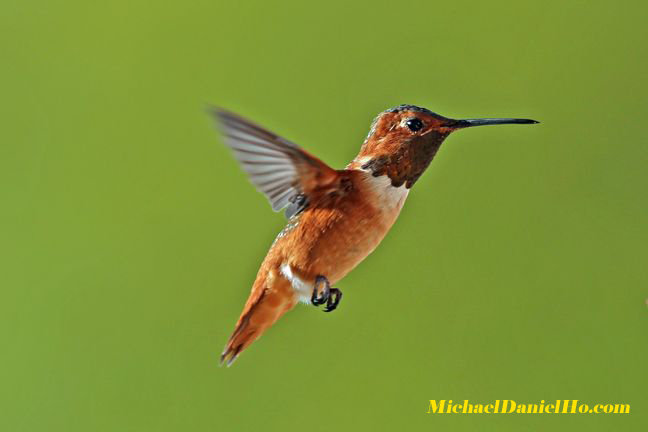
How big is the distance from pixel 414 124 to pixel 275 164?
0.20 m

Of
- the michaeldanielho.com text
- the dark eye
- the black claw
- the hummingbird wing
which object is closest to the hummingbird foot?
the black claw

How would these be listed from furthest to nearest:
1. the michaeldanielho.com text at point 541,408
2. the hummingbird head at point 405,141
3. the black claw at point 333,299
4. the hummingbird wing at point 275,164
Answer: the michaeldanielho.com text at point 541,408, the black claw at point 333,299, the hummingbird head at point 405,141, the hummingbird wing at point 275,164

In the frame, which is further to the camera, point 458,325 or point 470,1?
point 470,1

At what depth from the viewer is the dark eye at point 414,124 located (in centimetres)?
115

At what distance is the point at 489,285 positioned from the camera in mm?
2445

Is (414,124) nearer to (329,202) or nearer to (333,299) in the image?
(329,202)

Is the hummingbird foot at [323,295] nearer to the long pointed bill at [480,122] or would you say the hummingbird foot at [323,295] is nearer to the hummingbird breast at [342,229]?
the hummingbird breast at [342,229]

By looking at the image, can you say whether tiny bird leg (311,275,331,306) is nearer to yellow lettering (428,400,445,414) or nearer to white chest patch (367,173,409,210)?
white chest patch (367,173,409,210)

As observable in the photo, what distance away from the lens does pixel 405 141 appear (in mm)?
1167

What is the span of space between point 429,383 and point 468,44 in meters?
1.06

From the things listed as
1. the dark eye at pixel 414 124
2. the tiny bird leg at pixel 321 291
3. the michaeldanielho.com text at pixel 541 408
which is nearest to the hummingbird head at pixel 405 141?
the dark eye at pixel 414 124

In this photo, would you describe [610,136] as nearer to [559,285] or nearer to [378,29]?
[559,285]

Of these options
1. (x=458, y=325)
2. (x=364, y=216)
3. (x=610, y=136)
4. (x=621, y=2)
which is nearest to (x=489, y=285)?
(x=458, y=325)

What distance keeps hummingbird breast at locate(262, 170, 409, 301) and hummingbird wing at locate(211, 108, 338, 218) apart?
0.03 metres
